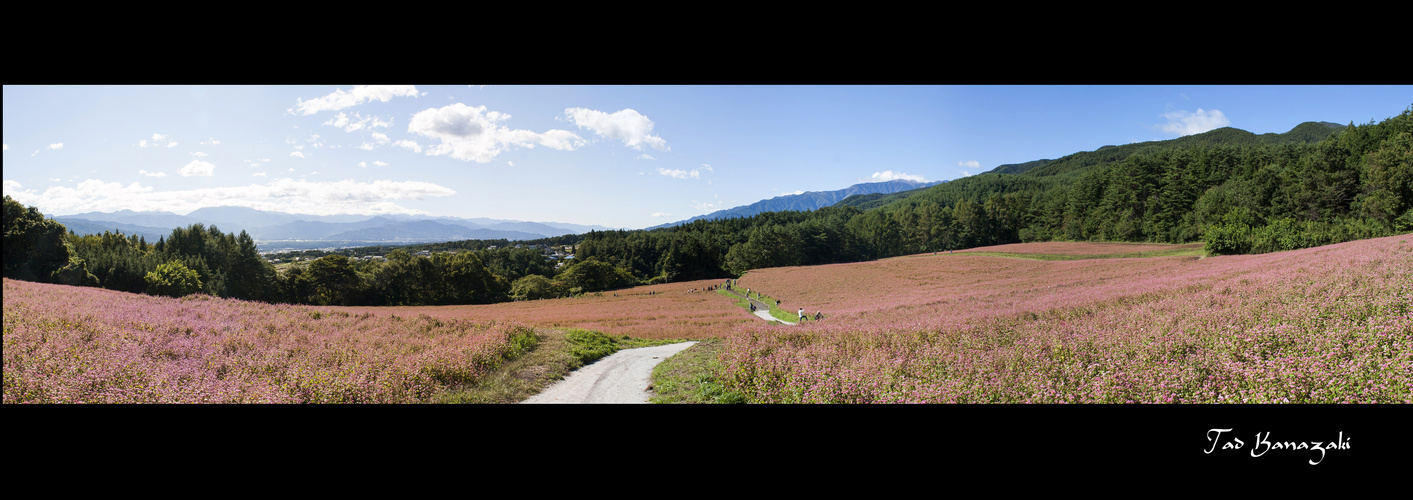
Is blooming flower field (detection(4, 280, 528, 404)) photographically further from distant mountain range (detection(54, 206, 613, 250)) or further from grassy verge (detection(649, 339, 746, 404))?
grassy verge (detection(649, 339, 746, 404))

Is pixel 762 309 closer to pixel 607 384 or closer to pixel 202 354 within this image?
pixel 607 384

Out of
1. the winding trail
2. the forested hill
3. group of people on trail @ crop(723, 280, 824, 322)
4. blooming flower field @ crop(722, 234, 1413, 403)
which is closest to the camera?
blooming flower field @ crop(722, 234, 1413, 403)

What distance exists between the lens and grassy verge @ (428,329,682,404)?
572cm

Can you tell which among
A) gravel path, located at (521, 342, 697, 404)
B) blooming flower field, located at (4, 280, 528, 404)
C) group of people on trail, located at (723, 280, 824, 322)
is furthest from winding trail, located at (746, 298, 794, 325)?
blooming flower field, located at (4, 280, 528, 404)

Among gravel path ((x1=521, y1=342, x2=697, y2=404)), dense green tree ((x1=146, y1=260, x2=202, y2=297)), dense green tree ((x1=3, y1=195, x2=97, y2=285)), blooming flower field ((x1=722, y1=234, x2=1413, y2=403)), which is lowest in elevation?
gravel path ((x1=521, y1=342, x2=697, y2=404))

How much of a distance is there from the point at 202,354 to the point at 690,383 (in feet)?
Result: 20.7

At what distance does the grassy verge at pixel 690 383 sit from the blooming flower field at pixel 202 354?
2.94 m

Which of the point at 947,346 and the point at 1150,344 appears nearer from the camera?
the point at 1150,344

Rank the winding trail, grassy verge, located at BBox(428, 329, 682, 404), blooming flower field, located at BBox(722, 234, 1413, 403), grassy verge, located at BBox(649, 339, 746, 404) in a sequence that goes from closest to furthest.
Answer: blooming flower field, located at BBox(722, 234, 1413, 403) → grassy verge, located at BBox(649, 339, 746, 404) → grassy verge, located at BBox(428, 329, 682, 404) → the winding trail

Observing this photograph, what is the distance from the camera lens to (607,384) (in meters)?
6.56

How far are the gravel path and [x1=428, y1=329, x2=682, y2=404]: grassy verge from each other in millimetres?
221

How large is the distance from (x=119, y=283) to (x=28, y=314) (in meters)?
1.94
